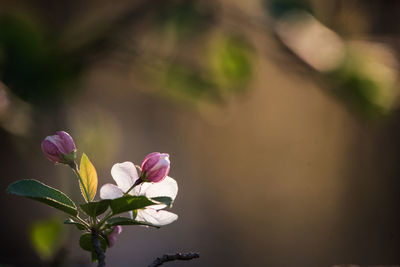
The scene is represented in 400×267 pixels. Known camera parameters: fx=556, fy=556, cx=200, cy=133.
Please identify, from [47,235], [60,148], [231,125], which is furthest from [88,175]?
[231,125]

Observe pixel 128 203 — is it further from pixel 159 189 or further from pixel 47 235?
pixel 47 235

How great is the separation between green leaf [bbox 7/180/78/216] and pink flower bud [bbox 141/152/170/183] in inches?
2.6

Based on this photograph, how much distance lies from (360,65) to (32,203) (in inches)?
62.4

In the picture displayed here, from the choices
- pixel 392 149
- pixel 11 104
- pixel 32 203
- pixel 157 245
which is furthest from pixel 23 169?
pixel 392 149

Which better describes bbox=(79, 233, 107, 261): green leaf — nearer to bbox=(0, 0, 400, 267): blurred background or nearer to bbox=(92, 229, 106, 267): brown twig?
bbox=(92, 229, 106, 267): brown twig

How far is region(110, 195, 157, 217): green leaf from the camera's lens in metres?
0.42

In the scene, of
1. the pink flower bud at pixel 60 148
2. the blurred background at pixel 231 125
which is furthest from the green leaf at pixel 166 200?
the blurred background at pixel 231 125

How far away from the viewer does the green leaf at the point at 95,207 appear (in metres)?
0.42

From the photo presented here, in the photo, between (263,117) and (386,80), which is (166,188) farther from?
(263,117)

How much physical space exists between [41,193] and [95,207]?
0.04 metres

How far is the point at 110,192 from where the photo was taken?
45 centimetres

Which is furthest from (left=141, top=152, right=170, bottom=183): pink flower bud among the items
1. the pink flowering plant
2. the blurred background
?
the blurred background

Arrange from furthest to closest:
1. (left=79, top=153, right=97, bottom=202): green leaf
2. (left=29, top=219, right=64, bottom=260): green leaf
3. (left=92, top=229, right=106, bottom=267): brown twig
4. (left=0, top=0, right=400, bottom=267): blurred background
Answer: (left=0, top=0, right=400, bottom=267): blurred background, (left=29, top=219, right=64, bottom=260): green leaf, (left=79, top=153, right=97, bottom=202): green leaf, (left=92, top=229, right=106, bottom=267): brown twig

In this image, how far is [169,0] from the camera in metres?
1.59
